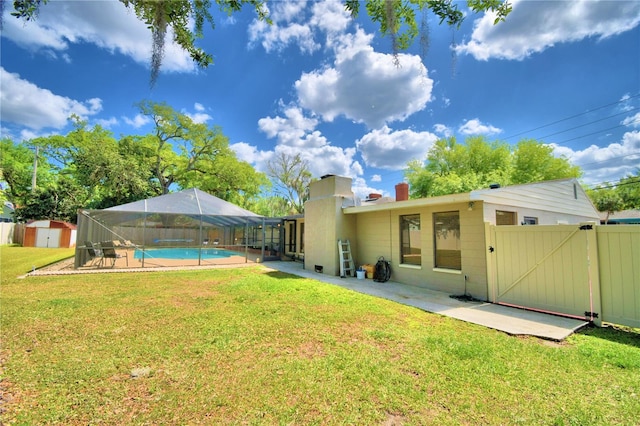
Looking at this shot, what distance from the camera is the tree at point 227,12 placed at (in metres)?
1.98

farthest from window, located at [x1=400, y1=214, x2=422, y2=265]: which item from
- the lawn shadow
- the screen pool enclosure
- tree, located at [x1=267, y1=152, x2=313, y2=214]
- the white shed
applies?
tree, located at [x1=267, y1=152, x2=313, y2=214]

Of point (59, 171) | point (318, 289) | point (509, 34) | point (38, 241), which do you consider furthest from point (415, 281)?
point (59, 171)

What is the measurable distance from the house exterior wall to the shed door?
21.9 meters

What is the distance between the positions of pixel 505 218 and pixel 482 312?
3275 millimetres

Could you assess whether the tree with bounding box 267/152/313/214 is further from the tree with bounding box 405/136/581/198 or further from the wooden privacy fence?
the wooden privacy fence

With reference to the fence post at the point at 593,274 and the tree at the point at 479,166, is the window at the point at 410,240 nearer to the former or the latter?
the fence post at the point at 593,274

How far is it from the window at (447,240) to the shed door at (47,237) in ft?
80.5

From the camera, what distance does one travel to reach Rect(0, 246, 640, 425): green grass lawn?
2.29 m

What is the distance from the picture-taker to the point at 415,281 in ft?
26.6

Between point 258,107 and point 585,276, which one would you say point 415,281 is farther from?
point 258,107

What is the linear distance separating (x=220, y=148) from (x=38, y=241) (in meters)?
15.1

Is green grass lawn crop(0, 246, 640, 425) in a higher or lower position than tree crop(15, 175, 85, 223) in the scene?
lower

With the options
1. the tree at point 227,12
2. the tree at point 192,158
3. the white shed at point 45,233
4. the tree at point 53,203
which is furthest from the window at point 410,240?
the tree at point 53,203

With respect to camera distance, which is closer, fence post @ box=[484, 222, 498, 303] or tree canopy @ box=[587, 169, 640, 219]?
fence post @ box=[484, 222, 498, 303]
